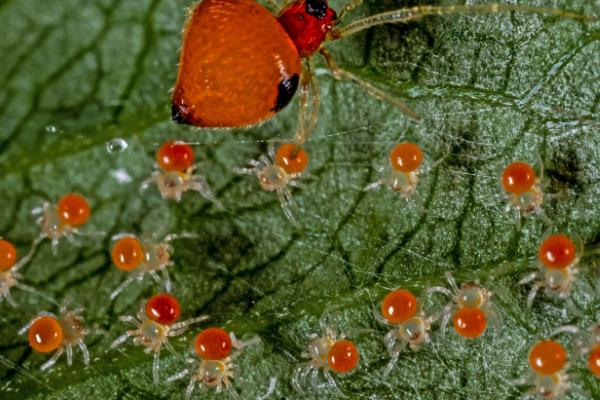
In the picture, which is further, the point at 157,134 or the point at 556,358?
the point at 157,134

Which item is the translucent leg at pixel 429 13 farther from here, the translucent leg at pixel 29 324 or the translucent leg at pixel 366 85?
the translucent leg at pixel 29 324

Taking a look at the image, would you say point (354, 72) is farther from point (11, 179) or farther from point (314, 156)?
point (11, 179)

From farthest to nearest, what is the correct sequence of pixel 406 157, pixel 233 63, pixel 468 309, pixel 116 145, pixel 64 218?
pixel 116 145
pixel 64 218
pixel 406 157
pixel 468 309
pixel 233 63

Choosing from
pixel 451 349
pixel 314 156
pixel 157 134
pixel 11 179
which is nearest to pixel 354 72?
pixel 314 156

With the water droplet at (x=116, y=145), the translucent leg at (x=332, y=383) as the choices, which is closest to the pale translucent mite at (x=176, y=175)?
the water droplet at (x=116, y=145)

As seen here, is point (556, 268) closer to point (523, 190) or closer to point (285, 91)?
point (523, 190)

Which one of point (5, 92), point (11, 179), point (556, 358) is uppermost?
point (5, 92)

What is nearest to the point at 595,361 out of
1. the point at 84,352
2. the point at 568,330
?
the point at 568,330

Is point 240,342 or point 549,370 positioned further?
point 240,342
